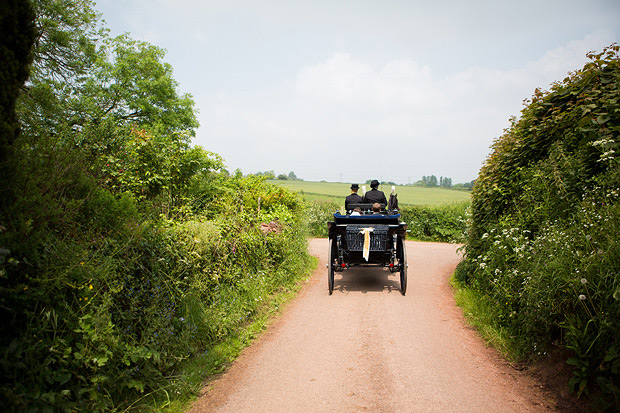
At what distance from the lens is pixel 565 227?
4.72m

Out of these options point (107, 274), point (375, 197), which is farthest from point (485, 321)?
point (107, 274)

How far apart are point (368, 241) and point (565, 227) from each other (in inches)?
132

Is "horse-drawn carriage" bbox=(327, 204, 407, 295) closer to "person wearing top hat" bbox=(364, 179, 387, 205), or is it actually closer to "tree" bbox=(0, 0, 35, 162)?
"person wearing top hat" bbox=(364, 179, 387, 205)

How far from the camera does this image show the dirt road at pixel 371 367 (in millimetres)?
3621

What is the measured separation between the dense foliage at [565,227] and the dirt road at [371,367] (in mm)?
626

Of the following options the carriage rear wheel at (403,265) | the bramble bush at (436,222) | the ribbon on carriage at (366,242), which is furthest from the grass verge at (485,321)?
the bramble bush at (436,222)

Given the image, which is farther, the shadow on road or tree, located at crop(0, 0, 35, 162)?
the shadow on road

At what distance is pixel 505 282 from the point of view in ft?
17.3

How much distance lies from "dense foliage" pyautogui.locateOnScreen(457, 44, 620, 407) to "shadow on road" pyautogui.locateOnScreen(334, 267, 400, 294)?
80.7 inches

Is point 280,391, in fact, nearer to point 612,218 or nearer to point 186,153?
point 612,218

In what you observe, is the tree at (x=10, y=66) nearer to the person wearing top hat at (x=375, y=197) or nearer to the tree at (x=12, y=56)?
the tree at (x=12, y=56)

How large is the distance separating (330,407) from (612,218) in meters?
3.44

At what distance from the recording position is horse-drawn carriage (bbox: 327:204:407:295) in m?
7.34

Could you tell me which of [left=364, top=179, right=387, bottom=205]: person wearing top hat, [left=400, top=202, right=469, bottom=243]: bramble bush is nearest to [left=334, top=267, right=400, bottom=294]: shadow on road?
[left=364, top=179, right=387, bottom=205]: person wearing top hat
